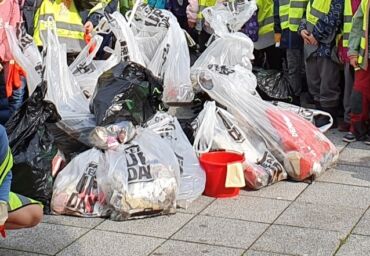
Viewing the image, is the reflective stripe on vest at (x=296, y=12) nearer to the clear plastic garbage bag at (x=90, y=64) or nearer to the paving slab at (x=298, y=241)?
the clear plastic garbage bag at (x=90, y=64)

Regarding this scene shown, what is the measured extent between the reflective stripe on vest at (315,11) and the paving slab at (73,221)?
3.03m

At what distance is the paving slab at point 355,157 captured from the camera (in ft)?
21.4

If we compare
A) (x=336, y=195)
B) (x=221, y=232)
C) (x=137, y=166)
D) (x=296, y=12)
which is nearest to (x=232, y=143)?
(x=336, y=195)

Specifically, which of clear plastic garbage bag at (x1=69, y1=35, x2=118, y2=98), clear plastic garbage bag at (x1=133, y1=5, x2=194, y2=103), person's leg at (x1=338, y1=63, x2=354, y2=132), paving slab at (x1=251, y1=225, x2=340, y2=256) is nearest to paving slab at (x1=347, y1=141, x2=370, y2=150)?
person's leg at (x1=338, y1=63, x2=354, y2=132)

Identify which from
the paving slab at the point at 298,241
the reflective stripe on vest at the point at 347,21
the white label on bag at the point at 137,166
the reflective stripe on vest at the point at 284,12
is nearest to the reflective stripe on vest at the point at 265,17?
the reflective stripe on vest at the point at 284,12

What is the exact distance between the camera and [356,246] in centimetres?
480

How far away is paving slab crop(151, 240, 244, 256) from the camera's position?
4746 millimetres

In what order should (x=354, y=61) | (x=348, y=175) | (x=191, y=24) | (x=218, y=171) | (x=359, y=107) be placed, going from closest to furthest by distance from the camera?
(x=218, y=171), (x=348, y=175), (x=354, y=61), (x=359, y=107), (x=191, y=24)

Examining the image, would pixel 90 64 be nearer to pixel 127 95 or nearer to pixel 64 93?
pixel 64 93

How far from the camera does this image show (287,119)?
6.17 meters

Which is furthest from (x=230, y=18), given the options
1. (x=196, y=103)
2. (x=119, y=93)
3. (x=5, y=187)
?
(x=5, y=187)

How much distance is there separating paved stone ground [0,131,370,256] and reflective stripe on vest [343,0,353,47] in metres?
1.71

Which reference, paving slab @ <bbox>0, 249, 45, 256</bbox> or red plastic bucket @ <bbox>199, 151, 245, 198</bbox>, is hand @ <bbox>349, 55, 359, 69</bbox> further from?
paving slab @ <bbox>0, 249, 45, 256</bbox>

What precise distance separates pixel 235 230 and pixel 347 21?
279cm
